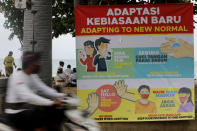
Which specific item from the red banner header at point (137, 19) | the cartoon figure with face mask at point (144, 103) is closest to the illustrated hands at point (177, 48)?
the red banner header at point (137, 19)

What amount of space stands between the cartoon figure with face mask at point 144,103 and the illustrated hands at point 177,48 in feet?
2.74

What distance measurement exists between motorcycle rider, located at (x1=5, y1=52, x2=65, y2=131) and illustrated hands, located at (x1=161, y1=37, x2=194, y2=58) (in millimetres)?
3233

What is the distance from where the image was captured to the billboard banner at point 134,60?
803 cm

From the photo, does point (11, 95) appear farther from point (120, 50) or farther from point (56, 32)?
point (56, 32)

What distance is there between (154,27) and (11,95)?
3699 mm

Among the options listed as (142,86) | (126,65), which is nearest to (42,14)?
(126,65)

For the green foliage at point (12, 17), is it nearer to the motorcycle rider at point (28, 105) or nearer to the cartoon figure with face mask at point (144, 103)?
the cartoon figure with face mask at point (144, 103)

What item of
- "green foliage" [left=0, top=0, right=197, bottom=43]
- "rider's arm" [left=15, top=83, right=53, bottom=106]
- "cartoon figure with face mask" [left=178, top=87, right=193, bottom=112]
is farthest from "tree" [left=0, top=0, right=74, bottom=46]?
"rider's arm" [left=15, top=83, right=53, bottom=106]

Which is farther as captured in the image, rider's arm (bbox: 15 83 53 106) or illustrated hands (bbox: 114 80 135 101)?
illustrated hands (bbox: 114 80 135 101)

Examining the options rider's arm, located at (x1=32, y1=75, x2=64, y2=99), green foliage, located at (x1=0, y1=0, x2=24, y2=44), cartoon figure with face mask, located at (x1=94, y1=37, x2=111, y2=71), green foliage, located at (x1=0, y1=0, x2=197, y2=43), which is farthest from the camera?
green foliage, located at (x1=0, y1=0, x2=24, y2=44)

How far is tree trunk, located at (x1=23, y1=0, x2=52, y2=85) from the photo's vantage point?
7.93 metres

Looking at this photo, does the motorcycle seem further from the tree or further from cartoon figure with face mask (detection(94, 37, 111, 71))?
the tree

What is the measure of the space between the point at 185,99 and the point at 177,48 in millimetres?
1034

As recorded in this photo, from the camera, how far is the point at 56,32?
23.0m
